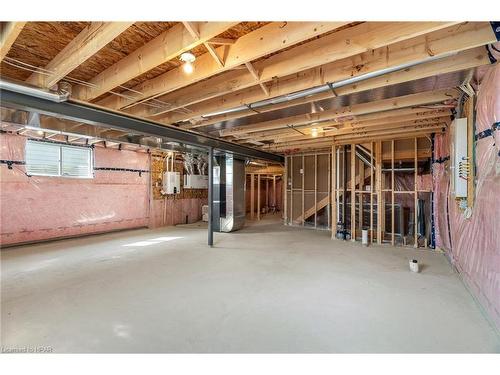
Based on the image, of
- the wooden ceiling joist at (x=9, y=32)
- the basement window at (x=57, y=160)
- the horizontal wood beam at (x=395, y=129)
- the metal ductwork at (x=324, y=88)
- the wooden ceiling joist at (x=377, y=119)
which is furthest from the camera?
the basement window at (x=57, y=160)

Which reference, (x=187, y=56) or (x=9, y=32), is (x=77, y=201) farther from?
(x=187, y=56)

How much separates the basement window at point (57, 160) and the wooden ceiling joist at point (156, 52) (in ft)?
11.1

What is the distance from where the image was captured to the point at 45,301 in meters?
2.35

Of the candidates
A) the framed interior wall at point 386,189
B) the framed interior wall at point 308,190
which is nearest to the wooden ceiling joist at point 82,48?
the framed interior wall at point 386,189

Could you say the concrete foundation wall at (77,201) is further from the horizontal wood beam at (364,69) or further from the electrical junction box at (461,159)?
the electrical junction box at (461,159)

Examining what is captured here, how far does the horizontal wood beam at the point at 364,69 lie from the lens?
1698mm

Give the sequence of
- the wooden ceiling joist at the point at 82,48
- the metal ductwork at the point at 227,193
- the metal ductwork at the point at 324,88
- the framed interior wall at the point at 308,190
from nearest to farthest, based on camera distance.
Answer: the wooden ceiling joist at the point at 82,48 < the metal ductwork at the point at 324,88 < the metal ductwork at the point at 227,193 < the framed interior wall at the point at 308,190

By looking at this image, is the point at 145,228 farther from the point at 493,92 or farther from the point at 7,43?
the point at 493,92

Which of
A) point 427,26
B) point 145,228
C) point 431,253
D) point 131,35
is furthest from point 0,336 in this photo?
point 431,253

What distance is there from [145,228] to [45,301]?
4328 millimetres

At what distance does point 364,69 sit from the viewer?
2.07 metres

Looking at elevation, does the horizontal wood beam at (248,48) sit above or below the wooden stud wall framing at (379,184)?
above

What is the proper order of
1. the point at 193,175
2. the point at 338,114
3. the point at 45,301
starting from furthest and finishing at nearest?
the point at 193,175, the point at 338,114, the point at 45,301

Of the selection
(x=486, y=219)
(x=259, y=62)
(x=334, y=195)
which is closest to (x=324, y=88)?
(x=259, y=62)
